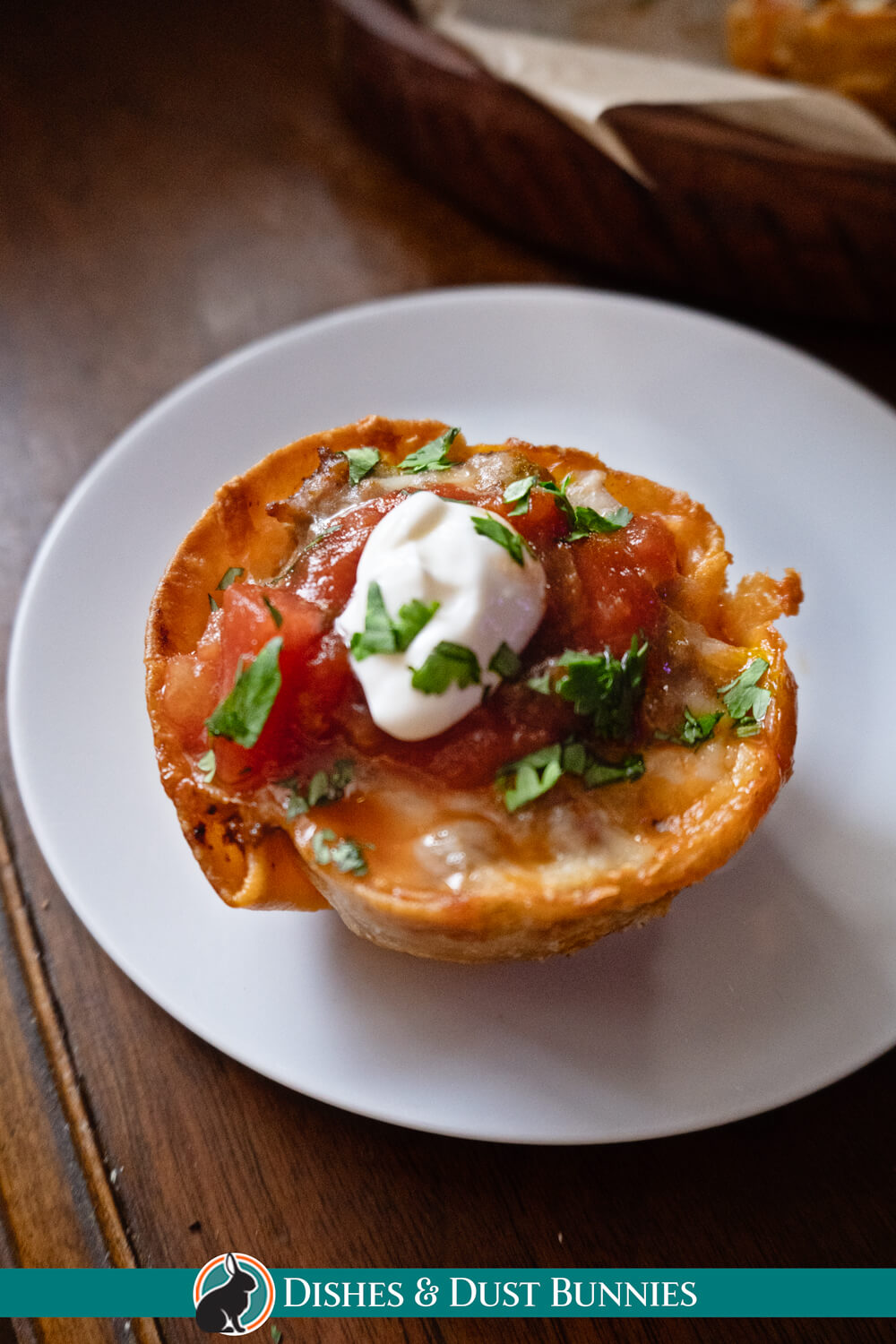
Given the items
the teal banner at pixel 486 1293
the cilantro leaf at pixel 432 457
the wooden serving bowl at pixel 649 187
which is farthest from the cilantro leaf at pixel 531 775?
the wooden serving bowl at pixel 649 187

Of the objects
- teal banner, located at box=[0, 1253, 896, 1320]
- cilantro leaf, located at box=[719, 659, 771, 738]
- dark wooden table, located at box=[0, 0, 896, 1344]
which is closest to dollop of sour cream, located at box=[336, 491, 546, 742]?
cilantro leaf, located at box=[719, 659, 771, 738]

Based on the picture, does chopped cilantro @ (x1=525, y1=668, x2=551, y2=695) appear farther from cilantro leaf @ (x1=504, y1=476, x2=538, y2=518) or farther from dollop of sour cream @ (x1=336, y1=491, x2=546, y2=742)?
cilantro leaf @ (x1=504, y1=476, x2=538, y2=518)

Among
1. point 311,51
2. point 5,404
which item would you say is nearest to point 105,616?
point 5,404

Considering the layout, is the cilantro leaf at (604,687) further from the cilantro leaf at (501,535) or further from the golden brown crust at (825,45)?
the golden brown crust at (825,45)

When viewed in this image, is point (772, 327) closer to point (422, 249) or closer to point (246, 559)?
point (422, 249)

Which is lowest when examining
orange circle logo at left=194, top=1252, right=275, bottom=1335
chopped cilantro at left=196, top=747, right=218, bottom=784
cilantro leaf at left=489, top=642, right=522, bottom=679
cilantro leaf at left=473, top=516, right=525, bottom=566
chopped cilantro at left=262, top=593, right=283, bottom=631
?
orange circle logo at left=194, top=1252, right=275, bottom=1335

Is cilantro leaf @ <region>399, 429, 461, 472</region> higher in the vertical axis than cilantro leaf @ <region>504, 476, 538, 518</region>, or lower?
lower
